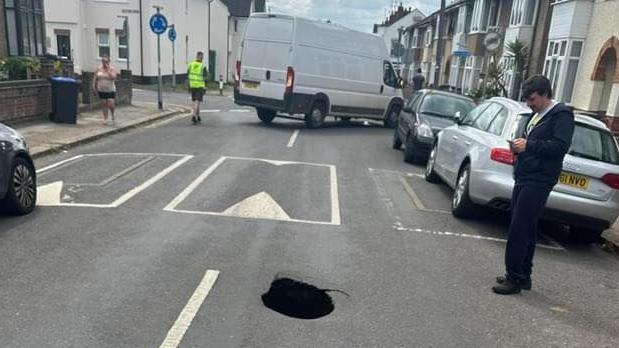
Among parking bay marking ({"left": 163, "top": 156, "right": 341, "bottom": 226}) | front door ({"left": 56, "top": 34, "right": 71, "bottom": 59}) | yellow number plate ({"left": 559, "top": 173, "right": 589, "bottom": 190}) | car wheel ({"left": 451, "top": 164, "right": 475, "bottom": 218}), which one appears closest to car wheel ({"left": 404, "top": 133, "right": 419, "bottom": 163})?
parking bay marking ({"left": 163, "top": 156, "right": 341, "bottom": 226})

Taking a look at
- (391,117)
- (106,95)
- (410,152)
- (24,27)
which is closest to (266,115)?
(391,117)

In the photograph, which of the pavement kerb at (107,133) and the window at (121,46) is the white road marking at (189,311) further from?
the window at (121,46)

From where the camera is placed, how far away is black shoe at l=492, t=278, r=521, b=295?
505 centimetres

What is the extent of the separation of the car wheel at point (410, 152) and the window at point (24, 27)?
1350 cm

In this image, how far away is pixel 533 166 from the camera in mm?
4875

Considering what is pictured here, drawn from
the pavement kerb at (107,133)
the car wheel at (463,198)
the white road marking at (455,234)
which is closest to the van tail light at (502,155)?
the car wheel at (463,198)

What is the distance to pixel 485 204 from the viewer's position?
6.95 meters

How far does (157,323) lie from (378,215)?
13.2ft

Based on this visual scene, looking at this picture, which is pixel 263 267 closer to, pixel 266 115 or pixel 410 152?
pixel 410 152

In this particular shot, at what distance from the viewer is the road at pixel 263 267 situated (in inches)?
159

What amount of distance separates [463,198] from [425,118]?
4898 millimetres

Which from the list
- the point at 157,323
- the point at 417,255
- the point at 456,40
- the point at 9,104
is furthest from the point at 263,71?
the point at 456,40

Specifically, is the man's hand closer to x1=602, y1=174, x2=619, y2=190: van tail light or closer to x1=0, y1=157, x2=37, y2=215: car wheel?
x1=602, y1=174, x2=619, y2=190: van tail light

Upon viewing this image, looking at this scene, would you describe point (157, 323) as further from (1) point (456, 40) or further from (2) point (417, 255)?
(1) point (456, 40)
